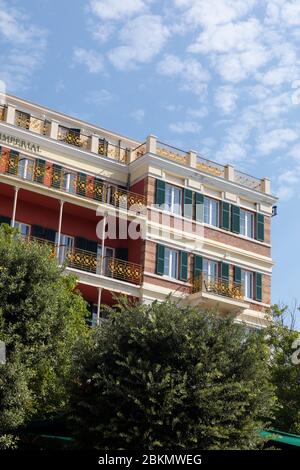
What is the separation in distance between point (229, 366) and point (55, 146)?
58.7 feet

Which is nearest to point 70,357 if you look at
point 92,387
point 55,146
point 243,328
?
point 92,387

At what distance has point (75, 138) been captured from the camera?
106 ft

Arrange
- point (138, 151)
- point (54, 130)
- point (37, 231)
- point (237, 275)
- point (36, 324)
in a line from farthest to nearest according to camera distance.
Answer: point (138, 151) < point (237, 275) < point (54, 130) < point (37, 231) < point (36, 324)

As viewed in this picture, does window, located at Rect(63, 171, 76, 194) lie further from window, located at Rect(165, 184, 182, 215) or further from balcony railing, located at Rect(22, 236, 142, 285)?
window, located at Rect(165, 184, 182, 215)

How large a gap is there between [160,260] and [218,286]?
2714 millimetres

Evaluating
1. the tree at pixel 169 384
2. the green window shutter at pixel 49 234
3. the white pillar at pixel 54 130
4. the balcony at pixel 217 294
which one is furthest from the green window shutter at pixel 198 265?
the tree at pixel 169 384

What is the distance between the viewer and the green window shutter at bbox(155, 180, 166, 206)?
105ft

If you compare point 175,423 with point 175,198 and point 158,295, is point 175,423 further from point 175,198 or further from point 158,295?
point 175,198

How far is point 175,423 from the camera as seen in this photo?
1382 cm

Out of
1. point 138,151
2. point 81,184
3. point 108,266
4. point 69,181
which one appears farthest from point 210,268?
point 69,181

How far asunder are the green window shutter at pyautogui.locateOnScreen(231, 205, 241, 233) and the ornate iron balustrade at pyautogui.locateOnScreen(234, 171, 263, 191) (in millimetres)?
1865

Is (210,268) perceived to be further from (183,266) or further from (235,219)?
(235,219)

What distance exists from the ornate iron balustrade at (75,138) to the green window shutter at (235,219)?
6.94m

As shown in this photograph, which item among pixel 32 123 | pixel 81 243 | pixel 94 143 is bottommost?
pixel 81 243
